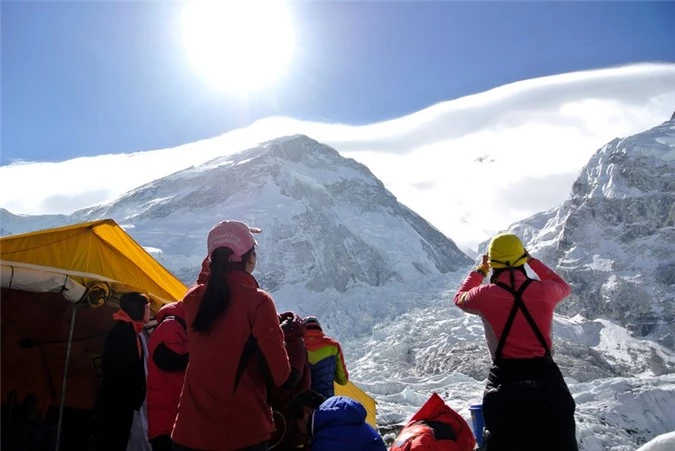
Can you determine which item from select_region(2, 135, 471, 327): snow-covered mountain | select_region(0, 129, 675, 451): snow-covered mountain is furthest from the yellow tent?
select_region(2, 135, 471, 327): snow-covered mountain

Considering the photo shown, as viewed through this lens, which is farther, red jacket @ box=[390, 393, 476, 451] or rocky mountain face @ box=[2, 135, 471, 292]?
rocky mountain face @ box=[2, 135, 471, 292]

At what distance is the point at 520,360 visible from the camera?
143 inches

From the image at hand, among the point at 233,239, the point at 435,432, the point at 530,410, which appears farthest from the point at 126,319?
the point at 530,410

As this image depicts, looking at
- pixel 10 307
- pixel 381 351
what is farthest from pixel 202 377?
pixel 381 351

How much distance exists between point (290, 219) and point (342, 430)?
145493 millimetres

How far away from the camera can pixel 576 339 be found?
129250mm

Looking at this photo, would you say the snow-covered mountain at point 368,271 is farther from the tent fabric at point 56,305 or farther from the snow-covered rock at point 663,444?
the snow-covered rock at point 663,444

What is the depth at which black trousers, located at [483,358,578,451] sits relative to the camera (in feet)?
11.5

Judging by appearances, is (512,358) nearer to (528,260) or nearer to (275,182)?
(528,260)

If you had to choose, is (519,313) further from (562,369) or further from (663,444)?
(562,369)

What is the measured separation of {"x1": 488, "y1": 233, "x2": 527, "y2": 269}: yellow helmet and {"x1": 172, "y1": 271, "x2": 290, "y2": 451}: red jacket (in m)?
1.66

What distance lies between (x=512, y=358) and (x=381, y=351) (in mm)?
106610

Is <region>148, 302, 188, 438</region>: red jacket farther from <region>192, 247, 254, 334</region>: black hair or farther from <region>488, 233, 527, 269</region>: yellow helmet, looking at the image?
<region>488, 233, 527, 269</region>: yellow helmet

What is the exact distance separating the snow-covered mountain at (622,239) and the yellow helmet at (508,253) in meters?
162
